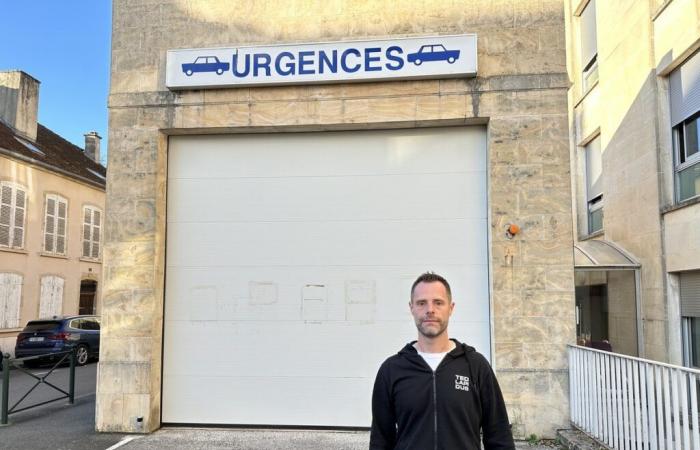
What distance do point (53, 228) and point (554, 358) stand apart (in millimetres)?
19072

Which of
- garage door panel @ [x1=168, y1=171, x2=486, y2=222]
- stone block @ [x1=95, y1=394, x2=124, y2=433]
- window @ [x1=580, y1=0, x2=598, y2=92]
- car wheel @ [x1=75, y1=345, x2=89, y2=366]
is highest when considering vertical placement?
window @ [x1=580, y1=0, x2=598, y2=92]

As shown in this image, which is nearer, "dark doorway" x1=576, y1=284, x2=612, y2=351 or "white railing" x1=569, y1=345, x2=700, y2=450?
"white railing" x1=569, y1=345, x2=700, y2=450

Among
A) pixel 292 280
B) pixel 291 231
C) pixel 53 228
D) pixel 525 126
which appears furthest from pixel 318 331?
pixel 53 228

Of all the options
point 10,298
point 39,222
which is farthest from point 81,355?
point 39,222

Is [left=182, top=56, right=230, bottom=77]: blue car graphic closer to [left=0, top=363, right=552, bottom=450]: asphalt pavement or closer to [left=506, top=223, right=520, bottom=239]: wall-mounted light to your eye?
[left=506, top=223, right=520, bottom=239]: wall-mounted light

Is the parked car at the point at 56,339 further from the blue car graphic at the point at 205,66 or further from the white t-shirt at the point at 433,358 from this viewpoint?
the white t-shirt at the point at 433,358

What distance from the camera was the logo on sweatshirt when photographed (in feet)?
8.52

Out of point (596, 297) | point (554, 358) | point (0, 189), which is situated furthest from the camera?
point (0, 189)

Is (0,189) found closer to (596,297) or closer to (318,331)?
(318,331)

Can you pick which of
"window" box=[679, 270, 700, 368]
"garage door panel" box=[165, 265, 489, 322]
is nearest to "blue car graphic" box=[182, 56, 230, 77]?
"garage door panel" box=[165, 265, 489, 322]

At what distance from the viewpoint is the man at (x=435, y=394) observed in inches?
100

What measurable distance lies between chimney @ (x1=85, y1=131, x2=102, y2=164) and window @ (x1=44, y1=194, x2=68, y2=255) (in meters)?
8.48

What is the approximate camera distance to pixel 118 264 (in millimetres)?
7098

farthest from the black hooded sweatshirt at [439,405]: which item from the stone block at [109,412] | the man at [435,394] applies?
the stone block at [109,412]
